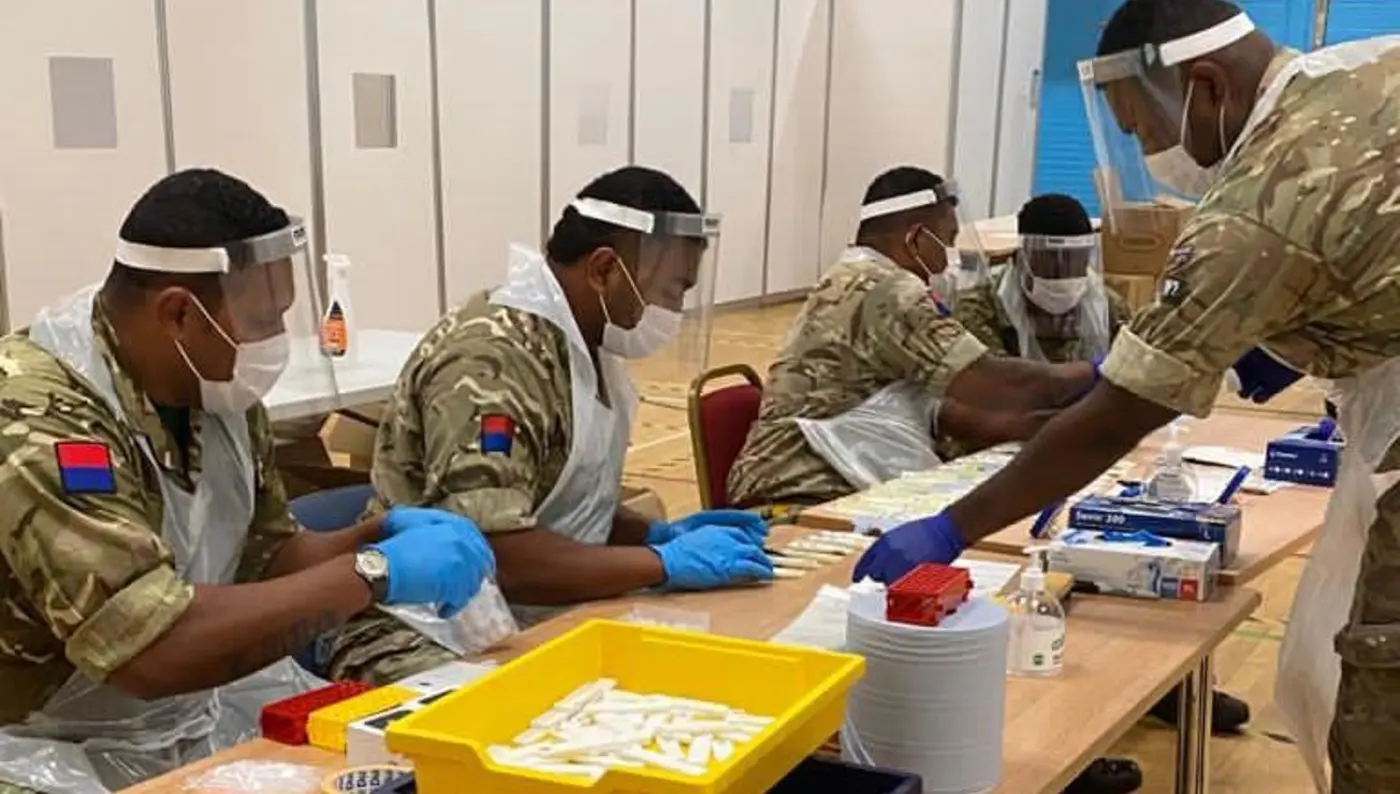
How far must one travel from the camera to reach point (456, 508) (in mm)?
2105

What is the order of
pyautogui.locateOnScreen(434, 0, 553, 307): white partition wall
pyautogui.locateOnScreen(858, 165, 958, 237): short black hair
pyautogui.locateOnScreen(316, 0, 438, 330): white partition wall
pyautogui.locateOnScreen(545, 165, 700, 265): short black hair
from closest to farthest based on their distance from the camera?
pyautogui.locateOnScreen(545, 165, 700, 265): short black hair → pyautogui.locateOnScreen(858, 165, 958, 237): short black hair → pyautogui.locateOnScreen(316, 0, 438, 330): white partition wall → pyautogui.locateOnScreen(434, 0, 553, 307): white partition wall

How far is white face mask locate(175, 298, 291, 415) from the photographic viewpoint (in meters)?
1.83

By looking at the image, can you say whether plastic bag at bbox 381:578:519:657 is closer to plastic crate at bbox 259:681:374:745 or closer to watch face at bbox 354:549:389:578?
watch face at bbox 354:549:389:578

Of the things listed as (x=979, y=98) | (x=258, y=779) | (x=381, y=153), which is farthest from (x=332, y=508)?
(x=979, y=98)

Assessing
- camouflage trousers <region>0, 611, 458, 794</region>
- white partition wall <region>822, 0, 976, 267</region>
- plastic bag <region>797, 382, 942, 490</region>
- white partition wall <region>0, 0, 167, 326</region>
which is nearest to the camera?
camouflage trousers <region>0, 611, 458, 794</region>

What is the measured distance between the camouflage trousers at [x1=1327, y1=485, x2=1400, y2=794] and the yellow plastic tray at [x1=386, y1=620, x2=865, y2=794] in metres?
0.72

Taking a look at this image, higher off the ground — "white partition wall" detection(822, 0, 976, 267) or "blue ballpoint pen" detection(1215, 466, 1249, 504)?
"white partition wall" detection(822, 0, 976, 267)

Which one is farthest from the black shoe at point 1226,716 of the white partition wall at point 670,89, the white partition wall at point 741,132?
the white partition wall at point 741,132

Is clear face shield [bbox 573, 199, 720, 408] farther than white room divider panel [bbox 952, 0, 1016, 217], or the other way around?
white room divider panel [bbox 952, 0, 1016, 217]

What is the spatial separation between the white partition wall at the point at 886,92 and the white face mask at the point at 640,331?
7373mm

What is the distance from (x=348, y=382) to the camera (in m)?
3.59

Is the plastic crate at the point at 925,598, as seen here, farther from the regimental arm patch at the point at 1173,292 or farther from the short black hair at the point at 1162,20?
the short black hair at the point at 1162,20

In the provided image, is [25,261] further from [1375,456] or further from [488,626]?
[1375,456]

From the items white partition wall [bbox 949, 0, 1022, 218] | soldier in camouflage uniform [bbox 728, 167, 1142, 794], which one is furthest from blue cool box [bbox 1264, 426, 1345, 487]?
white partition wall [bbox 949, 0, 1022, 218]
